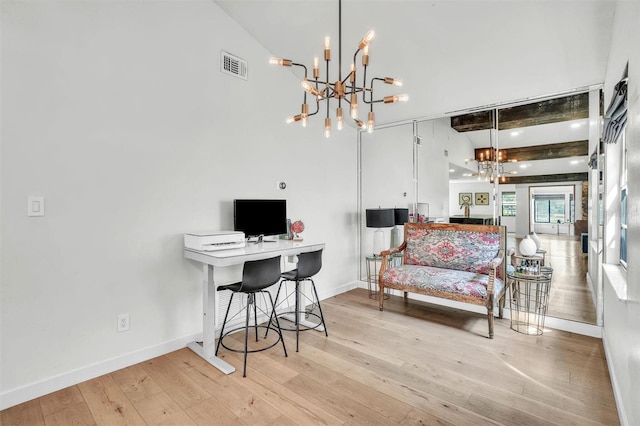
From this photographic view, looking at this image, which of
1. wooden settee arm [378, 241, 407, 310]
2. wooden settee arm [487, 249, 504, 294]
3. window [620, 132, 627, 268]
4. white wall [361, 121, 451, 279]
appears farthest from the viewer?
white wall [361, 121, 451, 279]

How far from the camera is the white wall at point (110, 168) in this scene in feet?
6.98

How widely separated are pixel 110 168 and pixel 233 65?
63.1 inches

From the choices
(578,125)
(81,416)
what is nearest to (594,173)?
(578,125)

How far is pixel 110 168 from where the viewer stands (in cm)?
249

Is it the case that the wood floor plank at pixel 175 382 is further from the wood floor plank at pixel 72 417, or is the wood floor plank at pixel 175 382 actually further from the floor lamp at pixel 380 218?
the floor lamp at pixel 380 218

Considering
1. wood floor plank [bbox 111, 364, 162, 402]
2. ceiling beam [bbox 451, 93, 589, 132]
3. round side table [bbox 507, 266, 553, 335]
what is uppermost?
ceiling beam [bbox 451, 93, 589, 132]

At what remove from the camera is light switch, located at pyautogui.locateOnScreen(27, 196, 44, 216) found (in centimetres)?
215

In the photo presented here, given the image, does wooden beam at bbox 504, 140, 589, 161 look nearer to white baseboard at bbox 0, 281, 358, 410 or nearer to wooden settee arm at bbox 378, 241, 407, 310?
wooden settee arm at bbox 378, 241, 407, 310

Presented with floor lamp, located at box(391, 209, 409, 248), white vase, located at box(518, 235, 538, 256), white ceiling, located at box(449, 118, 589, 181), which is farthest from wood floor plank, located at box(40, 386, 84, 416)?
white ceiling, located at box(449, 118, 589, 181)

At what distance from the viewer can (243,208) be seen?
3168mm

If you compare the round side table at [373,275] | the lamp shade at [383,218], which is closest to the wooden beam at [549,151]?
the lamp shade at [383,218]

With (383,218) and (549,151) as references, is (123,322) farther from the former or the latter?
(549,151)

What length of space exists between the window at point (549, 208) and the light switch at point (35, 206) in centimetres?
452

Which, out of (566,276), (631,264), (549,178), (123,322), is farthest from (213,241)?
(566,276)
